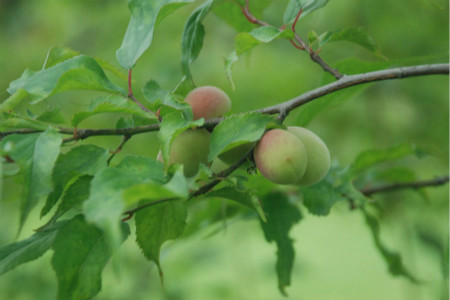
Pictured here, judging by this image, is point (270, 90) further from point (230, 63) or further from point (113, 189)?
point (113, 189)

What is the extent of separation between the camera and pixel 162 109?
65 cm

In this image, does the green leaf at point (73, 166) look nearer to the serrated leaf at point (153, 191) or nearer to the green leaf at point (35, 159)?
the green leaf at point (35, 159)

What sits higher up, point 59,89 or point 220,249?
point 59,89

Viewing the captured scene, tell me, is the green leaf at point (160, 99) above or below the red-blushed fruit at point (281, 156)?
above

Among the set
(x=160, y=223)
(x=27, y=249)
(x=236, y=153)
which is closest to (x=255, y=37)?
(x=236, y=153)

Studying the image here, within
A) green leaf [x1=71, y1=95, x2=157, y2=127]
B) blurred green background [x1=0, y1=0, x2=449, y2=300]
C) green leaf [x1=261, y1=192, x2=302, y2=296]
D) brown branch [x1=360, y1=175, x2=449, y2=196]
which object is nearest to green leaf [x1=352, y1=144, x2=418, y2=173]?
brown branch [x1=360, y1=175, x2=449, y2=196]

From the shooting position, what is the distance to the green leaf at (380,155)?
1.03 metres

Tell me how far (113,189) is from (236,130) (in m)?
0.18

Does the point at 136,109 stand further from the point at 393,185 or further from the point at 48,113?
the point at 393,185

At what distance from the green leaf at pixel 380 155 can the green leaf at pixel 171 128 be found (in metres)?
0.56

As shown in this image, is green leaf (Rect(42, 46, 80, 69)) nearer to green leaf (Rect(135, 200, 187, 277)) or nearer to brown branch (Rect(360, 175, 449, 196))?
green leaf (Rect(135, 200, 187, 277))

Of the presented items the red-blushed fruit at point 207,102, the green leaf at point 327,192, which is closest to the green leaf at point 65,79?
the red-blushed fruit at point 207,102

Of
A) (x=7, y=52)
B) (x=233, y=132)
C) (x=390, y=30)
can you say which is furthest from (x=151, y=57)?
(x=233, y=132)

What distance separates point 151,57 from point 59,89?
1445 mm
